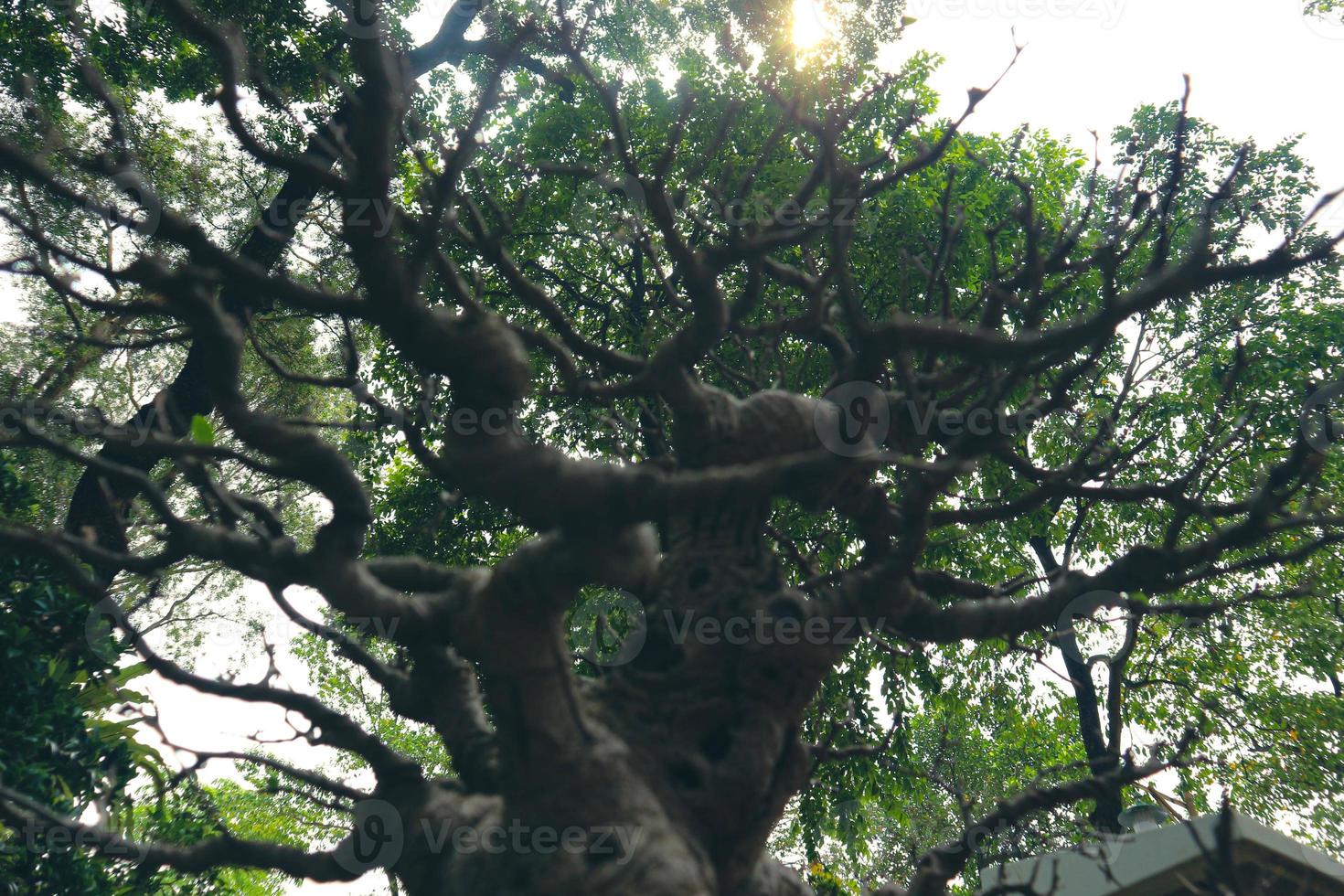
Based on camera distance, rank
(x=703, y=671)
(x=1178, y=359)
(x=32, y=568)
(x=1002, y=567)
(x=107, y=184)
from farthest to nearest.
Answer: (x=1178, y=359) → (x=1002, y=567) → (x=107, y=184) → (x=32, y=568) → (x=703, y=671)

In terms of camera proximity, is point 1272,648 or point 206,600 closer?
point 1272,648

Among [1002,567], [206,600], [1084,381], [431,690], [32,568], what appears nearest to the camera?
[431,690]

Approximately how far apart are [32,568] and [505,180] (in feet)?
21.3

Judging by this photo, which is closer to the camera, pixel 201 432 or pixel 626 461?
pixel 201 432

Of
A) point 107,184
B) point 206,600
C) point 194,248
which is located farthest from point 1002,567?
point 206,600

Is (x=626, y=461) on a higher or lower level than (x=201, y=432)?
higher

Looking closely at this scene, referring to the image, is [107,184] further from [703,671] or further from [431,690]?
[703,671]

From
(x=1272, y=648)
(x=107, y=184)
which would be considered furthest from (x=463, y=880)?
(x=1272, y=648)

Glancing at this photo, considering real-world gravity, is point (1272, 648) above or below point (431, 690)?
above

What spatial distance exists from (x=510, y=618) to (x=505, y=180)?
321 inches

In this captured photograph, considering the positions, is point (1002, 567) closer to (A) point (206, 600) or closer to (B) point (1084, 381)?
(B) point (1084, 381)

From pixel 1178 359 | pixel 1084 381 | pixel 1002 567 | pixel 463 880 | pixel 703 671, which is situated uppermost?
pixel 1178 359

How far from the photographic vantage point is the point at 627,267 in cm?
1023

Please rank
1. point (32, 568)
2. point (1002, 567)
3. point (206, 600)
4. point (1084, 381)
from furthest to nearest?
point (206, 600)
point (1002, 567)
point (1084, 381)
point (32, 568)
